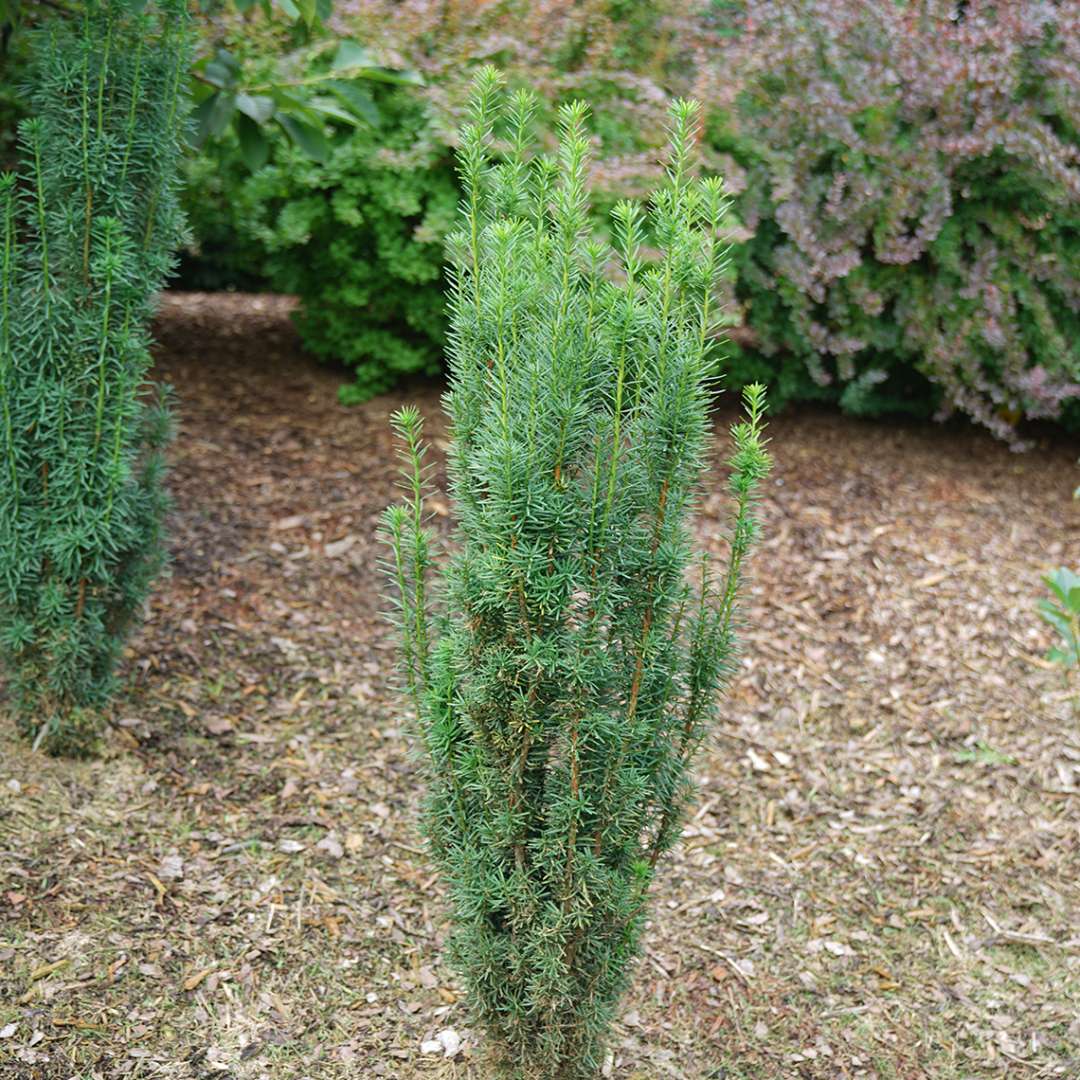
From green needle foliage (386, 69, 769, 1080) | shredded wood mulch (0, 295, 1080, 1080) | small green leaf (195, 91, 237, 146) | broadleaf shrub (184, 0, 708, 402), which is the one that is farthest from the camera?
broadleaf shrub (184, 0, 708, 402)

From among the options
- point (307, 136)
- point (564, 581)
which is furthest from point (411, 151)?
point (564, 581)

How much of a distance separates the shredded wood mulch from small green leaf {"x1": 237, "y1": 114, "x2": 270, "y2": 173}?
1334 mm

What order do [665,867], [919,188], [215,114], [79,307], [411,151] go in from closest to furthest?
[79,307]
[665,867]
[215,114]
[411,151]
[919,188]

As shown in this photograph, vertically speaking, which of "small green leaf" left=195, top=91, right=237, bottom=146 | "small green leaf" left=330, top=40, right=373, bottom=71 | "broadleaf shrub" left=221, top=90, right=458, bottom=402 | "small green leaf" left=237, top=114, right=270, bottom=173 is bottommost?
"broadleaf shrub" left=221, top=90, right=458, bottom=402

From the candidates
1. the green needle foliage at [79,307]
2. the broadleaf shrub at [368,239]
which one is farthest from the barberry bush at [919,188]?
the green needle foliage at [79,307]

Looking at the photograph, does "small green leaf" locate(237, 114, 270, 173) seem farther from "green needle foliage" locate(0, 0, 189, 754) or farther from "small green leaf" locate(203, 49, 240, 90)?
"green needle foliage" locate(0, 0, 189, 754)

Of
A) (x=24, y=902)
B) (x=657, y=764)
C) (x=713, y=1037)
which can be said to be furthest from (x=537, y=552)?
(x=24, y=902)

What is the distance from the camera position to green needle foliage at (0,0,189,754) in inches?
108

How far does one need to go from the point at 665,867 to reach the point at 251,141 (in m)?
2.46

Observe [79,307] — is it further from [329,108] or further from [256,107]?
[329,108]

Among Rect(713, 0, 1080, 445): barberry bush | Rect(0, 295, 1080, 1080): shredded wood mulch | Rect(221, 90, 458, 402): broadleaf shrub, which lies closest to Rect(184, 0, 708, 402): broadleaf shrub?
Rect(221, 90, 458, 402): broadleaf shrub

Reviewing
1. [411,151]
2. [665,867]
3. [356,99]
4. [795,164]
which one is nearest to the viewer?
[665,867]

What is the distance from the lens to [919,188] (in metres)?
4.80

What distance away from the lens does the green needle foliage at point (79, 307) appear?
2.75 m
